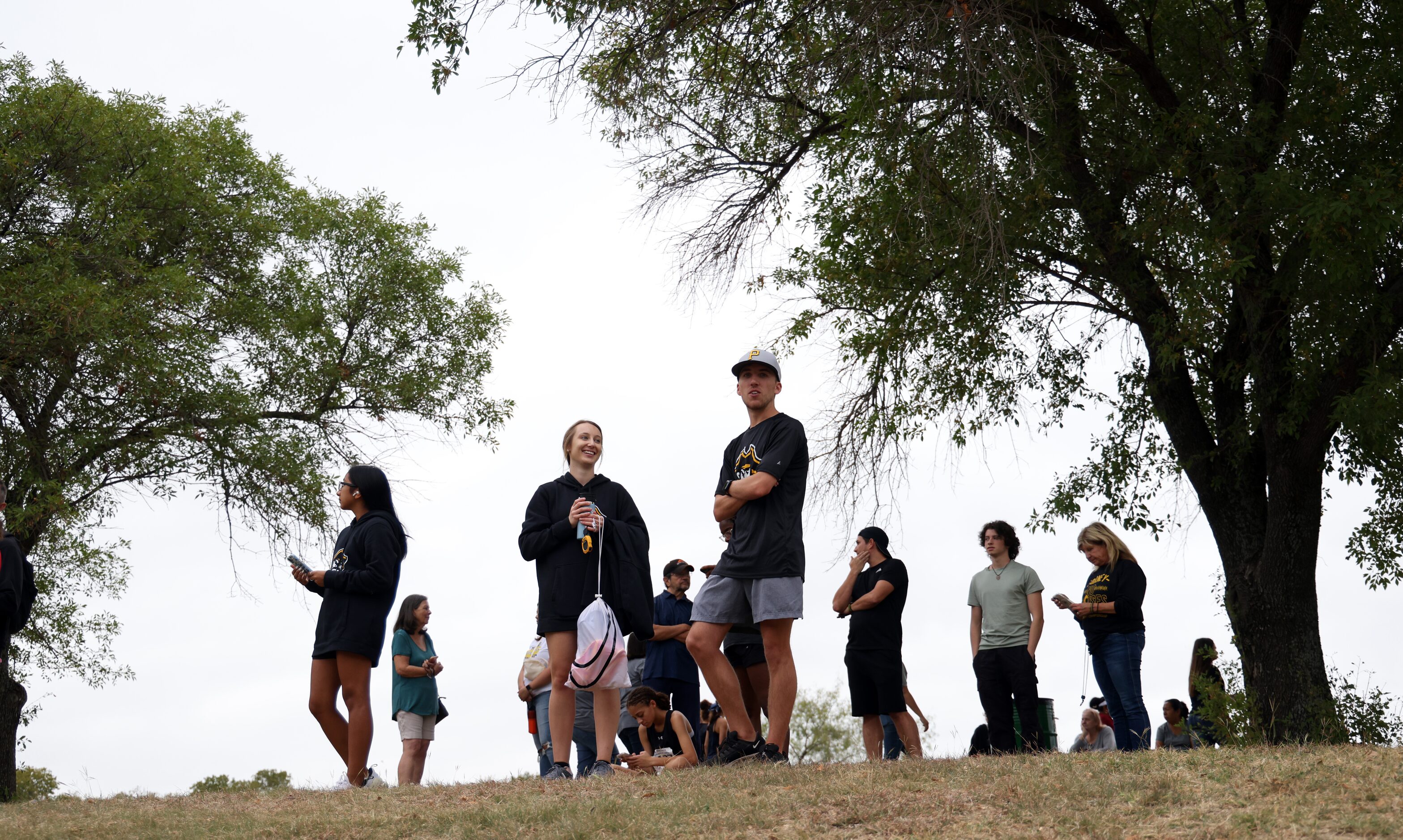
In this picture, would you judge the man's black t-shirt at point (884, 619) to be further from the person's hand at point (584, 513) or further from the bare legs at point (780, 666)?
the person's hand at point (584, 513)

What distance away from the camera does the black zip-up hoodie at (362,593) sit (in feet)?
25.1

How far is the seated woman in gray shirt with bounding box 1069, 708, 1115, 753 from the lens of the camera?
1273cm

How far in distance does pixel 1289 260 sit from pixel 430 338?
49.0 feet

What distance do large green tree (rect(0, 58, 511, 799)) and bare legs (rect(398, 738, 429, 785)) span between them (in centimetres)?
837

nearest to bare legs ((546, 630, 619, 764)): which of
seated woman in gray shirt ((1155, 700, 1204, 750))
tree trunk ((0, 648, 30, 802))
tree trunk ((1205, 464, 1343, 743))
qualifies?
tree trunk ((1205, 464, 1343, 743))

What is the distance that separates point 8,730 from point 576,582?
13.3 m

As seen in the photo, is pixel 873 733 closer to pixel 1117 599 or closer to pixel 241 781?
pixel 1117 599

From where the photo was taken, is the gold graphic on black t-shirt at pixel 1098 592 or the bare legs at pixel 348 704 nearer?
the bare legs at pixel 348 704

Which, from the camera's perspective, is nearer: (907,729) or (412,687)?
(907,729)

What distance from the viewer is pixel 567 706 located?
7156mm

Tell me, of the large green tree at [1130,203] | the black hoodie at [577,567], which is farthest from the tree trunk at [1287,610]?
the black hoodie at [577,567]

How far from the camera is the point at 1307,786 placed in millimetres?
5645

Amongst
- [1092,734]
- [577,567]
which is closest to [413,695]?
[577,567]

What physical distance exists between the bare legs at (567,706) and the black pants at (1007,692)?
3.31 meters
